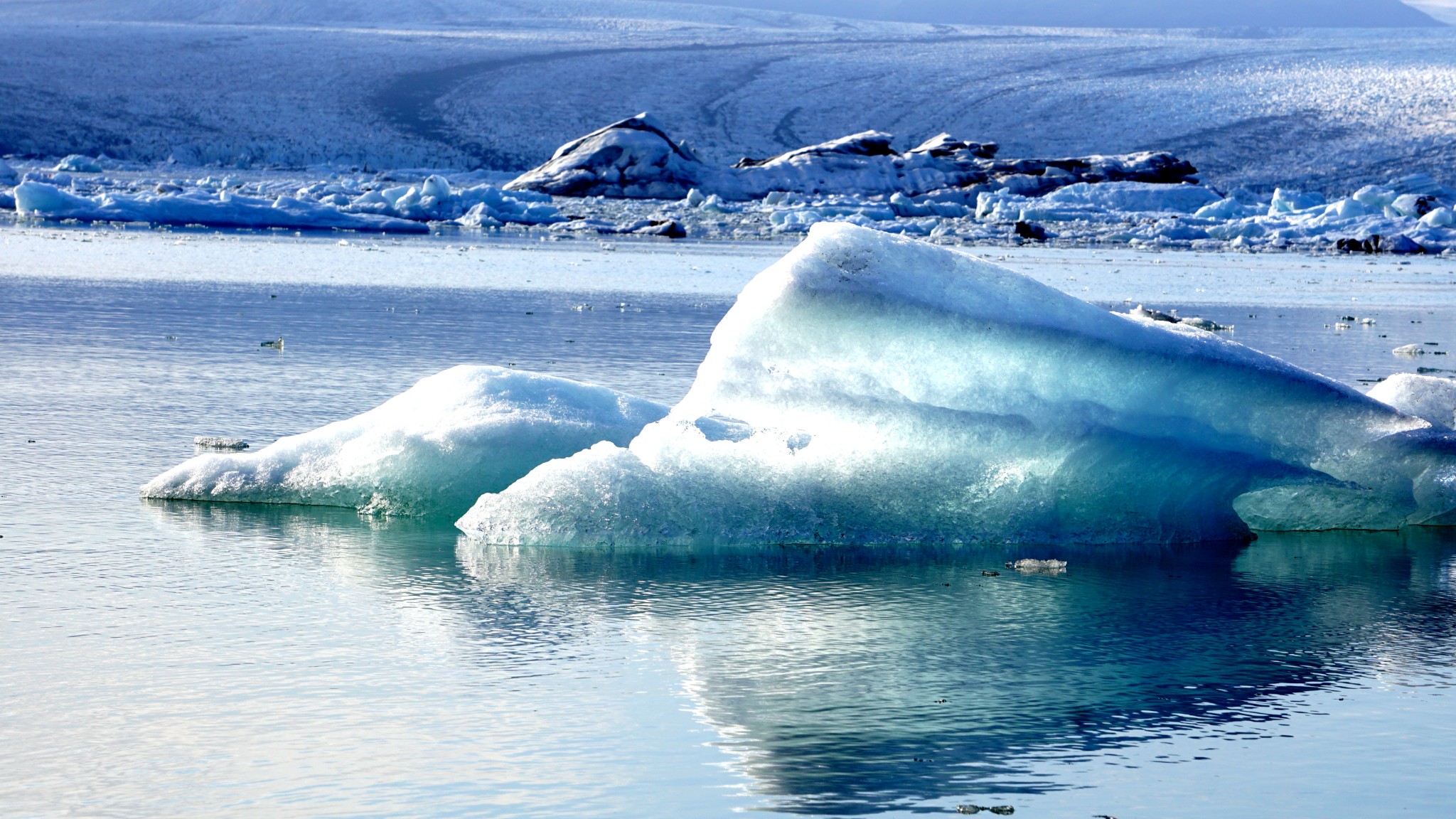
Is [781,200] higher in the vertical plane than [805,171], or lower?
lower

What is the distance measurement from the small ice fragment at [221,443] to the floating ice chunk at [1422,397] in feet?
10.5

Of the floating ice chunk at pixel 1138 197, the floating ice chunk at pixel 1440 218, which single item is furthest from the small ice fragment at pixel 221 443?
the floating ice chunk at pixel 1138 197

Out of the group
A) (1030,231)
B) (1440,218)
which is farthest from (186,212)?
(1440,218)

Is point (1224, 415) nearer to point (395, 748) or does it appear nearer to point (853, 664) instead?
point (853, 664)

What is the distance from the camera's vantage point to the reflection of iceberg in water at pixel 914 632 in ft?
7.84

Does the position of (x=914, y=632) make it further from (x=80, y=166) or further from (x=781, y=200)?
(x=80, y=166)

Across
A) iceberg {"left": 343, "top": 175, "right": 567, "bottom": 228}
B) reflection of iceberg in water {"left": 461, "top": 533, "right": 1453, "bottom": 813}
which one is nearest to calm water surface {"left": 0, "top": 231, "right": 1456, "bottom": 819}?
reflection of iceberg in water {"left": 461, "top": 533, "right": 1453, "bottom": 813}

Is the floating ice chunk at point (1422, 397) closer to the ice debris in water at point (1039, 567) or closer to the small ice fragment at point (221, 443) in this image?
the ice debris in water at point (1039, 567)

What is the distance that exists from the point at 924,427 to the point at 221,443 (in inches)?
82.2

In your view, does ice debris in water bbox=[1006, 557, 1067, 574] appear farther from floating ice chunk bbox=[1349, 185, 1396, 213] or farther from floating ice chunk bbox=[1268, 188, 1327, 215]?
floating ice chunk bbox=[1349, 185, 1396, 213]

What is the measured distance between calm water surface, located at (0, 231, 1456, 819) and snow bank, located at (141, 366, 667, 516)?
93 millimetres

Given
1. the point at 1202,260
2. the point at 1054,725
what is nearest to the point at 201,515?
the point at 1054,725

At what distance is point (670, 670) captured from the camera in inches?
108

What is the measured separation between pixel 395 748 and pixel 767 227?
20953mm
